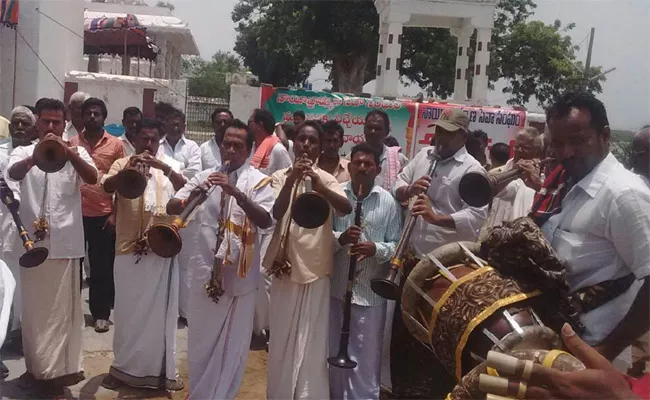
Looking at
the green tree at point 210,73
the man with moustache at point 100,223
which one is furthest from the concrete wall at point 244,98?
the green tree at point 210,73

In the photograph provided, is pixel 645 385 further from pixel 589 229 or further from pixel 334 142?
pixel 334 142

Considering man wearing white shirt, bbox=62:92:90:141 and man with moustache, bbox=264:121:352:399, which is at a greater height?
man wearing white shirt, bbox=62:92:90:141

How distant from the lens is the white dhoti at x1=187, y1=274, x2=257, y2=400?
407 cm

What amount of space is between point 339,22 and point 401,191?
2302 cm

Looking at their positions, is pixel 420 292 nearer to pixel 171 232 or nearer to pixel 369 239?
pixel 369 239

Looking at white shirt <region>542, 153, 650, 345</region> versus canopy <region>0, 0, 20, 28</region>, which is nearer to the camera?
white shirt <region>542, 153, 650, 345</region>

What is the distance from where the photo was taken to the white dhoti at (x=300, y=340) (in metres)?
4.04

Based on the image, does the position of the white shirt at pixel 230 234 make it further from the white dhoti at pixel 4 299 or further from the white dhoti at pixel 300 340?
the white dhoti at pixel 4 299

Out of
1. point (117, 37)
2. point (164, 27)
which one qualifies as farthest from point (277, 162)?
point (117, 37)

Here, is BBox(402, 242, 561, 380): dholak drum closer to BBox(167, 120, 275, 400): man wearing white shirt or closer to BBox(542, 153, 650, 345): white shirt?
BBox(542, 153, 650, 345): white shirt

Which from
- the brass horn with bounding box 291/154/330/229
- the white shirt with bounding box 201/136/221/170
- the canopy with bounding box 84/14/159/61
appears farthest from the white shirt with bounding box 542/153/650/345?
the canopy with bounding box 84/14/159/61

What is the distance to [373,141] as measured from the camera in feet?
17.3

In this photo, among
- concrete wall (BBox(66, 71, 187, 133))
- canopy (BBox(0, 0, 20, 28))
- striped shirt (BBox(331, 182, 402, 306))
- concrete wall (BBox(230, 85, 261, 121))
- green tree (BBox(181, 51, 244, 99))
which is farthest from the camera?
green tree (BBox(181, 51, 244, 99))

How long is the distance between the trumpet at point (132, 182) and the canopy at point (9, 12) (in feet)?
27.7
